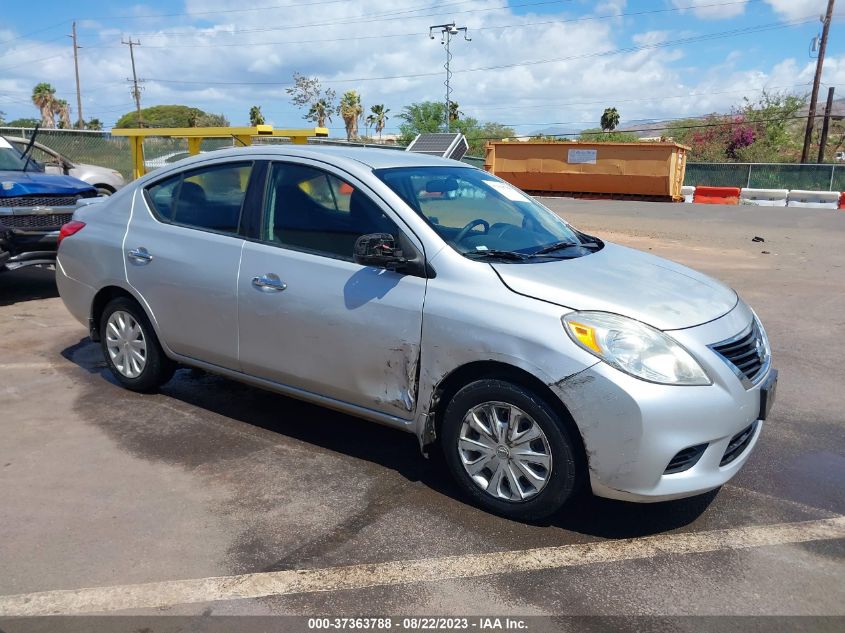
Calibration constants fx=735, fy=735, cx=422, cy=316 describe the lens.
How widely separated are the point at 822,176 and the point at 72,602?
33291mm

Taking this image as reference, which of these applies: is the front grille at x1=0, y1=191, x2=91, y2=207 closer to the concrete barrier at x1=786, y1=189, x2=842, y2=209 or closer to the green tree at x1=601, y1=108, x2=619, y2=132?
the concrete barrier at x1=786, y1=189, x2=842, y2=209

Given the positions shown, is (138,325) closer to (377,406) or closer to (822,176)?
(377,406)

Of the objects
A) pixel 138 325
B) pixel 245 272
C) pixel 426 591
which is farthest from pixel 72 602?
pixel 138 325

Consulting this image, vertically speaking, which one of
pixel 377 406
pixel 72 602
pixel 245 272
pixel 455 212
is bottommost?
pixel 72 602

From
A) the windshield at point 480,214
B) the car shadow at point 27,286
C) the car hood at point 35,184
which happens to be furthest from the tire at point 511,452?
the car hood at point 35,184

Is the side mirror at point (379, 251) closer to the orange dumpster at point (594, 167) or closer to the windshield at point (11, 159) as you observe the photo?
the windshield at point (11, 159)

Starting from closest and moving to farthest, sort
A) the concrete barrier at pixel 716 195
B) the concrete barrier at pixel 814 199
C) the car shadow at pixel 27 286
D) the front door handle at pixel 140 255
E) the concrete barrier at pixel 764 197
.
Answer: the front door handle at pixel 140 255 < the car shadow at pixel 27 286 < the concrete barrier at pixel 814 199 < the concrete barrier at pixel 764 197 < the concrete barrier at pixel 716 195

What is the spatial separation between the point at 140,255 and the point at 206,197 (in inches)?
24.2

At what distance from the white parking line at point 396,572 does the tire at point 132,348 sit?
2.29 metres

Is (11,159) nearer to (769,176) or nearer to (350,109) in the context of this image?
(769,176)

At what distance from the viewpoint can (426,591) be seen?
3.00 m

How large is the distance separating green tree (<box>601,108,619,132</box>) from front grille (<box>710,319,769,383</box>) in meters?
69.3

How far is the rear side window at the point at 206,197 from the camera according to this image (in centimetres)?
454

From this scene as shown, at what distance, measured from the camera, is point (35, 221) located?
8156mm
